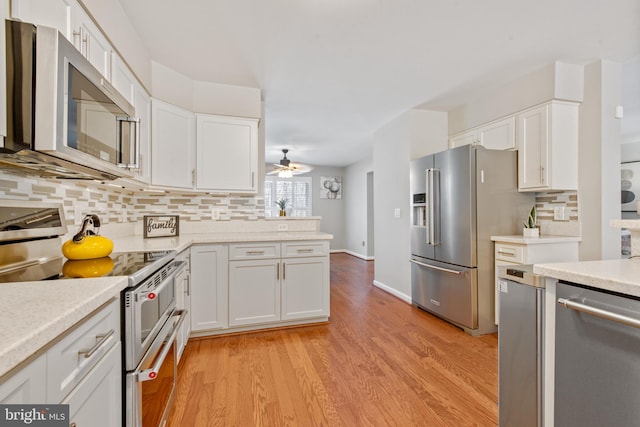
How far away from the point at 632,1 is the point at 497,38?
0.71 metres

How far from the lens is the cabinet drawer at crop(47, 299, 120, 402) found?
2.14 ft

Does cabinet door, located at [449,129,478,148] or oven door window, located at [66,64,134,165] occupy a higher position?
cabinet door, located at [449,129,478,148]

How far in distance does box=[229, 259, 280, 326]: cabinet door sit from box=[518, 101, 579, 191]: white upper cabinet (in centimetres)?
253

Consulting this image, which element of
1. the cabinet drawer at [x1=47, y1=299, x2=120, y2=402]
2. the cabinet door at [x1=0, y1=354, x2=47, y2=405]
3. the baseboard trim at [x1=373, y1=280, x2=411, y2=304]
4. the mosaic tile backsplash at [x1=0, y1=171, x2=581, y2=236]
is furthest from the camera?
the baseboard trim at [x1=373, y1=280, x2=411, y2=304]

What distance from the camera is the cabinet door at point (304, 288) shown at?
2744 mm

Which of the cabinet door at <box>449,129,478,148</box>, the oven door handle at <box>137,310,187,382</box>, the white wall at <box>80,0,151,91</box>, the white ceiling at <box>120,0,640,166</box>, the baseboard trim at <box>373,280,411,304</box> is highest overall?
the white ceiling at <box>120,0,640,166</box>

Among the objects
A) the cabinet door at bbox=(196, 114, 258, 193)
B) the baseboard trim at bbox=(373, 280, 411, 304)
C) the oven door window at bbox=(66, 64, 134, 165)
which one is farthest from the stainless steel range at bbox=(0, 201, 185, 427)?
the baseboard trim at bbox=(373, 280, 411, 304)

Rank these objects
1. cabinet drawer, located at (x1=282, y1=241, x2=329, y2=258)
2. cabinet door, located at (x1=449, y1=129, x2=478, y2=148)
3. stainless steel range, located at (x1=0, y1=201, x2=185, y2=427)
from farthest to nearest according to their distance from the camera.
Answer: cabinet door, located at (x1=449, y1=129, x2=478, y2=148)
cabinet drawer, located at (x1=282, y1=241, x2=329, y2=258)
stainless steel range, located at (x1=0, y1=201, x2=185, y2=427)

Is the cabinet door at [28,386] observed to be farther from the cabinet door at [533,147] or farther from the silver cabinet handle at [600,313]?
the cabinet door at [533,147]

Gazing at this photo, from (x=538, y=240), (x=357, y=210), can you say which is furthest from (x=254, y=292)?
(x=357, y=210)

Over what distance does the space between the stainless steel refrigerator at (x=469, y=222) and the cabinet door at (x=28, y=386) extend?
2838mm

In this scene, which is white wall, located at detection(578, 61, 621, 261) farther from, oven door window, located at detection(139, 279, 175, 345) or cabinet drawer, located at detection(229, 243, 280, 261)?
oven door window, located at detection(139, 279, 175, 345)

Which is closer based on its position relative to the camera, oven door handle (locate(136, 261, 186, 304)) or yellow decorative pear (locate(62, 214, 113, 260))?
oven door handle (locate(136, 261, 186, 304))

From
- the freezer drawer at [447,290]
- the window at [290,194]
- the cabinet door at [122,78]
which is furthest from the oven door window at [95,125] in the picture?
the window at [290,194]
